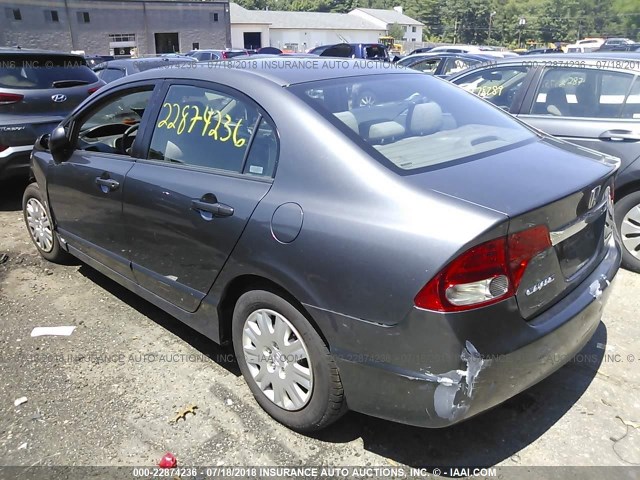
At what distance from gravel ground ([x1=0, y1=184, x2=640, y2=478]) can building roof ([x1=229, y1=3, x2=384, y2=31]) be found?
64.9 meters

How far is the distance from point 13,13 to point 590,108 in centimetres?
4681

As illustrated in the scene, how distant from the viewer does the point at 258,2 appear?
11788 cm

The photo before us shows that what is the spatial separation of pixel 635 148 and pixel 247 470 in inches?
147

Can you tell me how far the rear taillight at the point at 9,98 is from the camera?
19.4ft

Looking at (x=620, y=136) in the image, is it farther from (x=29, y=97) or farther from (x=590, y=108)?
(x=29, y=97)

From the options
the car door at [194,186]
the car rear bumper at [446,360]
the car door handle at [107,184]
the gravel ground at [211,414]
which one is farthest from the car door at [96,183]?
the car rear bumper at [446,360]

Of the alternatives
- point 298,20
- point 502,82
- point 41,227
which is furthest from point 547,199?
point 298,20

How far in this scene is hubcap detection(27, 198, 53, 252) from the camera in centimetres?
451

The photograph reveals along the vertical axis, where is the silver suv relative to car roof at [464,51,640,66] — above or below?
below

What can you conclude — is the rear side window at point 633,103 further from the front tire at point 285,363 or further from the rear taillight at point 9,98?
the rear taillight at point 9,98

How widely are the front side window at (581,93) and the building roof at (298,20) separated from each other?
208 ft

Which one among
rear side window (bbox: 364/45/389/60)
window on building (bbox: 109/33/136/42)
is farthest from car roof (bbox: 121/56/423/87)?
window on building (bbox: 109/33/136/42)

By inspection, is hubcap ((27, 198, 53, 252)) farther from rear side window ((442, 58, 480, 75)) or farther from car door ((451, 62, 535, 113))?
rear side window ((442, 58, 480, 75))

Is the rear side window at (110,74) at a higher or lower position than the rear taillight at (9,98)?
lower
